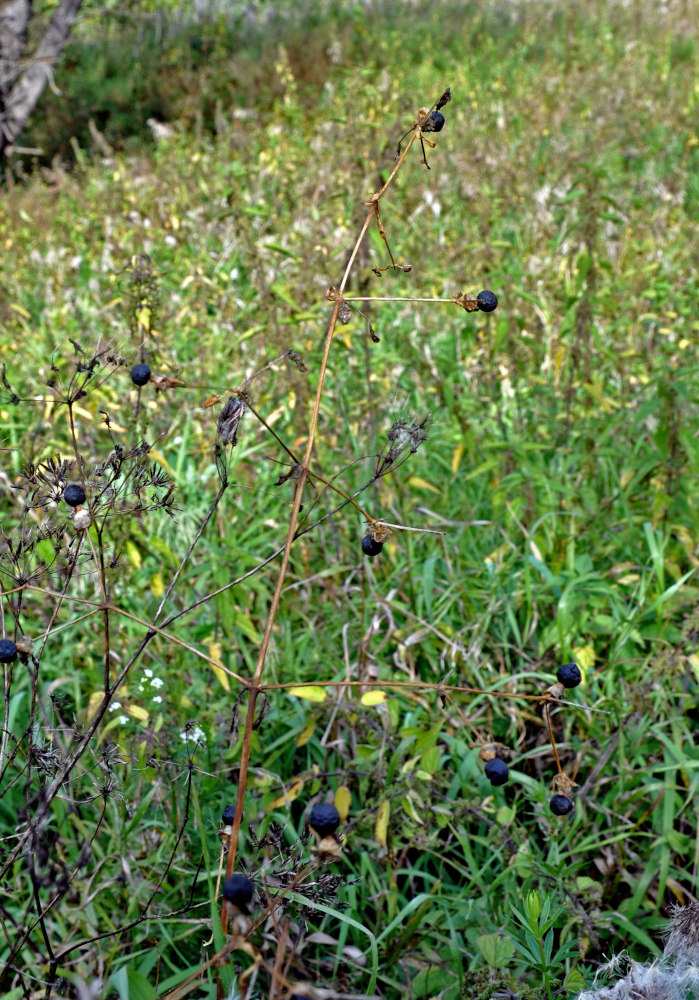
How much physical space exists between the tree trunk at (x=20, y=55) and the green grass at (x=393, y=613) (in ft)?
14.2

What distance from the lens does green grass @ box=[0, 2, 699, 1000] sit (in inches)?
69.4

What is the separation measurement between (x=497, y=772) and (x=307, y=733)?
40.3 inches

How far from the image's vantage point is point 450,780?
7.24 ft

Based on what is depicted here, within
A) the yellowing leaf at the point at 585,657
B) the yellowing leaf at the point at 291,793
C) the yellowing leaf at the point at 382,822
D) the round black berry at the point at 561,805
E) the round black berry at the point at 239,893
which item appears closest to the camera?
the round black berry at the point at 239,893

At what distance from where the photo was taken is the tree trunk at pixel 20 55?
26.2 ft

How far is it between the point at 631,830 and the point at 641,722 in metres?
0.25

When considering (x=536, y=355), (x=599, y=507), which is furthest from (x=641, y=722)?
(x=536, y=355)

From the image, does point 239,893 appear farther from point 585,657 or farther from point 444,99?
point 585,657

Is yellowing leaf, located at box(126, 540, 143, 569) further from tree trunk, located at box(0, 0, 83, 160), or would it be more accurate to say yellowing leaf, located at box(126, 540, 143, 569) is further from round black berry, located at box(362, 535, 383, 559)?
tree trunk, located at box(0, 0, 83, 160)

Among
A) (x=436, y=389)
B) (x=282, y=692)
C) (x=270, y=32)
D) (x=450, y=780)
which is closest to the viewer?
(x=450, y=780)

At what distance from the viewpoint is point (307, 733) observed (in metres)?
2.11

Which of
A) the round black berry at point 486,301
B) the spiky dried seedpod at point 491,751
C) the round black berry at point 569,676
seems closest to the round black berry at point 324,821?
the spiky dried seedpod at point 491,751

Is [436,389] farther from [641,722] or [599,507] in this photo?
[641,722]

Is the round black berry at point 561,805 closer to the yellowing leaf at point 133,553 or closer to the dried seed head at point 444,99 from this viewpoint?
the dried seed head at point 444,99
